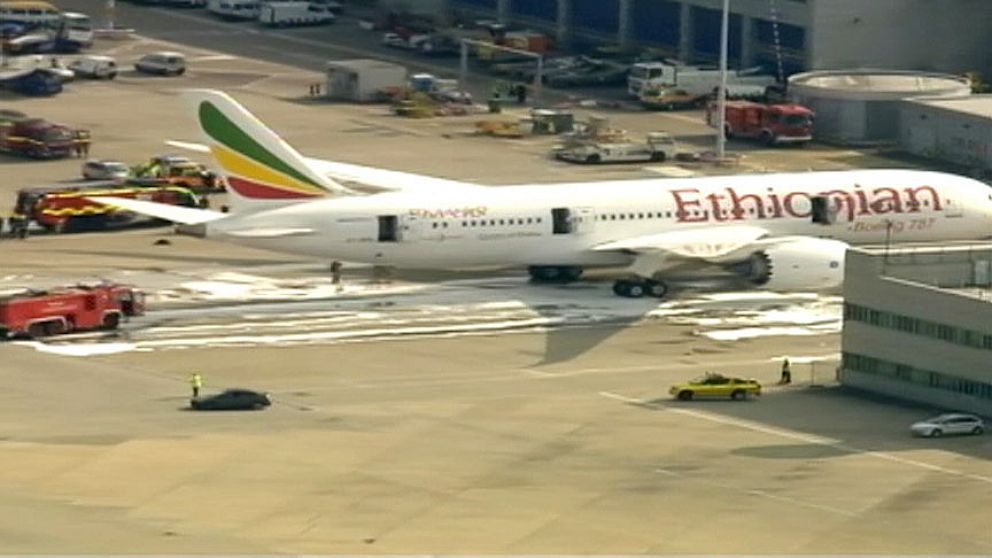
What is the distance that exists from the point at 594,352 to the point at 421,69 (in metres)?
69.8

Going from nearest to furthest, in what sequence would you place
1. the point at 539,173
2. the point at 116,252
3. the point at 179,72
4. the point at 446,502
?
1. the point at 446,502
2. the point at 116,252
3. the point at 539,173
4. the point at 179,72

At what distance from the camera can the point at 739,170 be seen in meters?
144

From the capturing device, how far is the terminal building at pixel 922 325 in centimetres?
9574

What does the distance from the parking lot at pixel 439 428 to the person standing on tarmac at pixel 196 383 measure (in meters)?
0.46

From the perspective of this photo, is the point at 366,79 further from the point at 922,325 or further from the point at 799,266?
the point at 922,325

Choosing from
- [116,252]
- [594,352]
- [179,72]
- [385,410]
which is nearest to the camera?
[385,410]

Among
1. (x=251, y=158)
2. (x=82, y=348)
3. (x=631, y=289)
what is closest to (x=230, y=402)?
(x=82, y=348)

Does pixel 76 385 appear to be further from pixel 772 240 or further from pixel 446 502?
pixel 772 240

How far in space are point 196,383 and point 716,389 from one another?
15.3 meters

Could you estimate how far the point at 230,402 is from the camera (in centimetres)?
9600

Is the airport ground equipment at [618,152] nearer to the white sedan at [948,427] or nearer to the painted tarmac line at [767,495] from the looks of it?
the white sedan at [948,427]

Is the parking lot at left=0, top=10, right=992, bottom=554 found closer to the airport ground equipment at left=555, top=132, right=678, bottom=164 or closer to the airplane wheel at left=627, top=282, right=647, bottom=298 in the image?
the airplane wheel at left=627, top=282, right=647, bottom=298

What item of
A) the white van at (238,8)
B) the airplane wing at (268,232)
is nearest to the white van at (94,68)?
the white van at (238,8)

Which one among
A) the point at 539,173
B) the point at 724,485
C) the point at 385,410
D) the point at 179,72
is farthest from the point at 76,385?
the point at 179,72
